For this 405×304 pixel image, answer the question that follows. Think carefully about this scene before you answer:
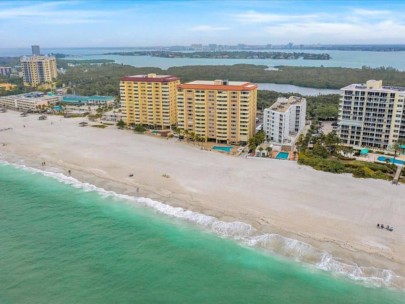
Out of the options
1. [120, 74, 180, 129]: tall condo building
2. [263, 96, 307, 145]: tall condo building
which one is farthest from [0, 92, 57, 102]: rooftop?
[263, 96, 307, 145]: tall condo building

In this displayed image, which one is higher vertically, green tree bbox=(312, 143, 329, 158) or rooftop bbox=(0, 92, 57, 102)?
rooftop bbox=(0, 92, 57, 102)

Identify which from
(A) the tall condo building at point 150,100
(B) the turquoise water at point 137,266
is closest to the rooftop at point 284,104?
(A) the tall condo building at point 150,100

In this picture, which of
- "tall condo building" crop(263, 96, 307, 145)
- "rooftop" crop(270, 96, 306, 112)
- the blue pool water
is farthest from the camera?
"rooftop" crop(270, 96, 306, 112)

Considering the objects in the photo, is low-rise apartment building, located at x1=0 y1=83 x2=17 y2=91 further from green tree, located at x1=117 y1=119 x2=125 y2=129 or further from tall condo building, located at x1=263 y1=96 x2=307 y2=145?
tall condo building, located at x1=263 y1=96 x2=307 y2=145

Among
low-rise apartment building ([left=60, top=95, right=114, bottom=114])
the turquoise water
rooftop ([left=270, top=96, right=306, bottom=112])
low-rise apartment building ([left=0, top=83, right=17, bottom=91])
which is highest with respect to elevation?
rooftop ([left=270, top=96, right=306, bottom=112])

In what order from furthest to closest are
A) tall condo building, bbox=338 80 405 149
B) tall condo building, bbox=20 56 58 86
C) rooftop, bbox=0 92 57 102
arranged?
tall condo building, bbox=20 56 58 86
rooftop, bbox=0 92 57 102
tall condo building, bbox=338 80 405 149

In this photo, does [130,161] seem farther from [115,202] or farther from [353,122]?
[353,122]

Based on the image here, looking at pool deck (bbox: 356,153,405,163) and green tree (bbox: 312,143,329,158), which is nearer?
pool deck (bbox: 356,153,405,163)

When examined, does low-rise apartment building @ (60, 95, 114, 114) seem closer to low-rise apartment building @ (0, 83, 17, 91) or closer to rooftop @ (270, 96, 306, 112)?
low-rise apartment building @ (0, 83, 17, 91)

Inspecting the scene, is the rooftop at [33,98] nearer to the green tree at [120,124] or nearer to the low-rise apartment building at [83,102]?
the low-rise apartment building at [83,102]
